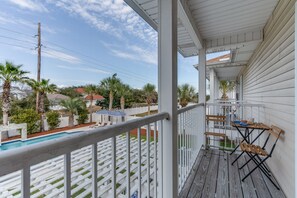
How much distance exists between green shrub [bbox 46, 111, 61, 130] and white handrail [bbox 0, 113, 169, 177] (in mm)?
63

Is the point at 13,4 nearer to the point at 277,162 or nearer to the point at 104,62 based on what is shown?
the point at 104,62

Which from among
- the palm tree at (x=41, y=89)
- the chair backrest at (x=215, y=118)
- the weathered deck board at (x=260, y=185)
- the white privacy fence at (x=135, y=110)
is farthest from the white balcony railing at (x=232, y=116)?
the palm tree at (x=41, y=89)

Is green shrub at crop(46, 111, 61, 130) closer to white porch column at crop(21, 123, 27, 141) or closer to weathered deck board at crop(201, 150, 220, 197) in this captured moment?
white porch column at crop(21, 123, 27, 141)

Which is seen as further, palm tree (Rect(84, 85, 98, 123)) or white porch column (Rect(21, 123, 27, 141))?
palm tree (Rect(84, 85, 98, 123))

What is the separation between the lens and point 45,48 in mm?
500

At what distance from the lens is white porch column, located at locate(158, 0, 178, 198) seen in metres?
1.48

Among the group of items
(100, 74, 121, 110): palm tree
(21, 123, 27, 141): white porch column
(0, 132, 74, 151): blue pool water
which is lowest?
(0, 132, 74, 151): blue pool water

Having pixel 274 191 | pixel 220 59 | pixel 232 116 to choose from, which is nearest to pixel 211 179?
pixel 274 191

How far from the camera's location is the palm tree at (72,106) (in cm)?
56

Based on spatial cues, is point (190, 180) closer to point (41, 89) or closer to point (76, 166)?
point (76, 166)

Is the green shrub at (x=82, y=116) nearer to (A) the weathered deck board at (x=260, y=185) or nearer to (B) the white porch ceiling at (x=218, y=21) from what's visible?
(B) the white porch ceiling at (x=218, y=21)

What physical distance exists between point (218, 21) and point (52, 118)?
317 centimetres

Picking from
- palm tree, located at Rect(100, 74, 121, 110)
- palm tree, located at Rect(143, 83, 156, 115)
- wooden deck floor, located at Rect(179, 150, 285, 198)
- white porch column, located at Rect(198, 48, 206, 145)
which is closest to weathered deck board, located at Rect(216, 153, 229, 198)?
wooden deck floor, located at Rect(179, 150, 285, 198)

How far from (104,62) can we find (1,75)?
0.35 meters
